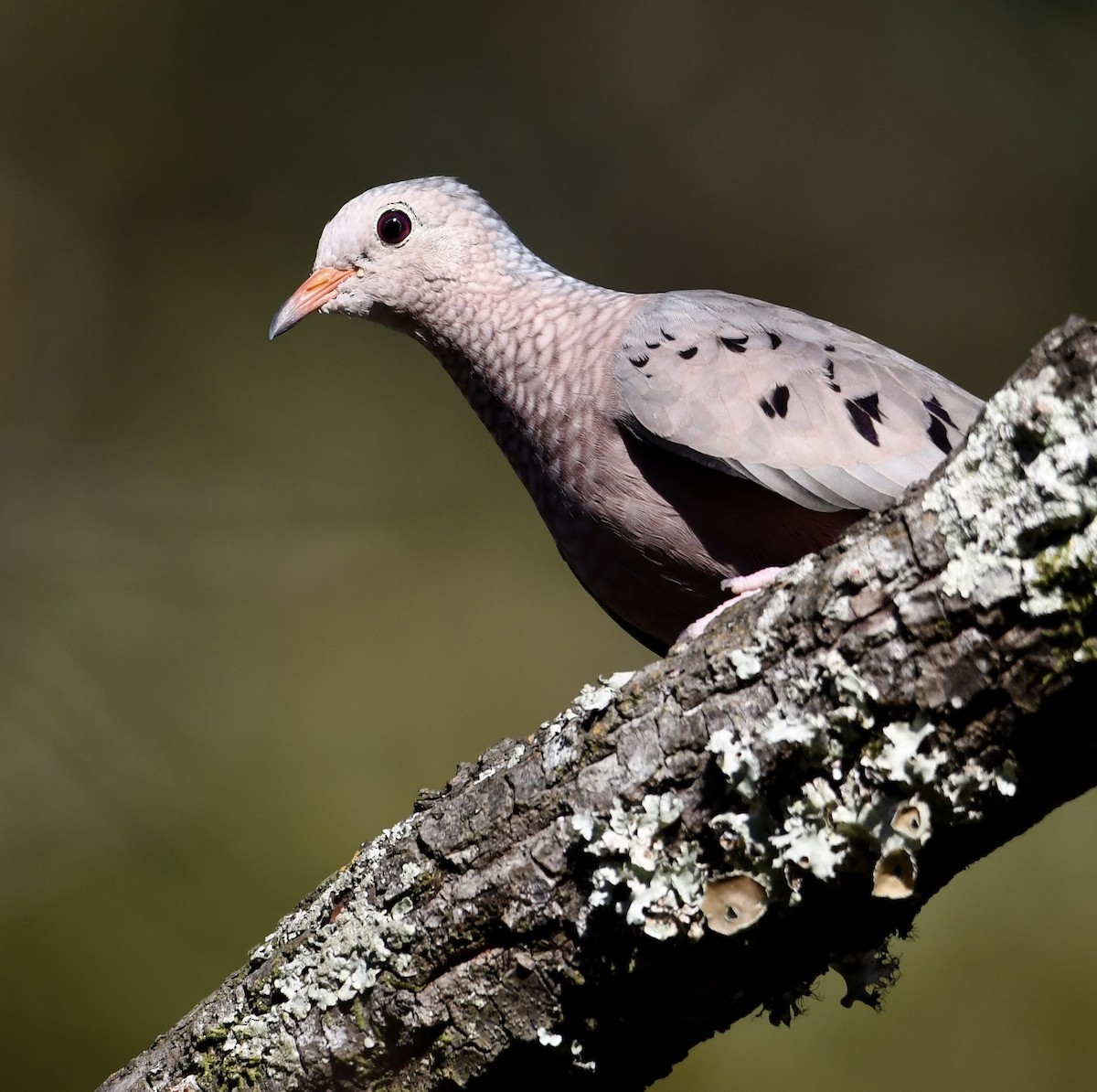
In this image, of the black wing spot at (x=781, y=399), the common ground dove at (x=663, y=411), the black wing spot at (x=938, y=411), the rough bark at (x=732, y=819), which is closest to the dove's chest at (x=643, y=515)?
the common ground dove at (x=663, y=411)

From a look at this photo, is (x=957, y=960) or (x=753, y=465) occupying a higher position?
(x=753, y=465)

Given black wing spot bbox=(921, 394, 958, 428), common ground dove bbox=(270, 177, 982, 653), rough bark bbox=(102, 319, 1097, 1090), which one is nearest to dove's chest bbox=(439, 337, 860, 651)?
common ground dove bbox=(270, 177, 982, 653)

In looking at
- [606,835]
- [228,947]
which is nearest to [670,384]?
[606,835]

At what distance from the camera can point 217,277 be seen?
543cm

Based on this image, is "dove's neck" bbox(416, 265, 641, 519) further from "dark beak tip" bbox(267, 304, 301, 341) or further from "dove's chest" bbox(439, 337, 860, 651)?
"dark beak tip" bbox(267, 304, 301, 341)

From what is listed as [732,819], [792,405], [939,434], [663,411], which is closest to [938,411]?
[939,434]

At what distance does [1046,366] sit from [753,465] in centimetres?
93

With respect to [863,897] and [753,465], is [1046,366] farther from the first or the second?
[753,465]

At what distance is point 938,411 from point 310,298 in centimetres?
132

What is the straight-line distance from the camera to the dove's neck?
2248 mm

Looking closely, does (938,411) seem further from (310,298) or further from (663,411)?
(310,298)

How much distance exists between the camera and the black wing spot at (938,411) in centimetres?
214

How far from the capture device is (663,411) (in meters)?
2.12

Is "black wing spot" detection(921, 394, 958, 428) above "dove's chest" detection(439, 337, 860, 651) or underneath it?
underneath
